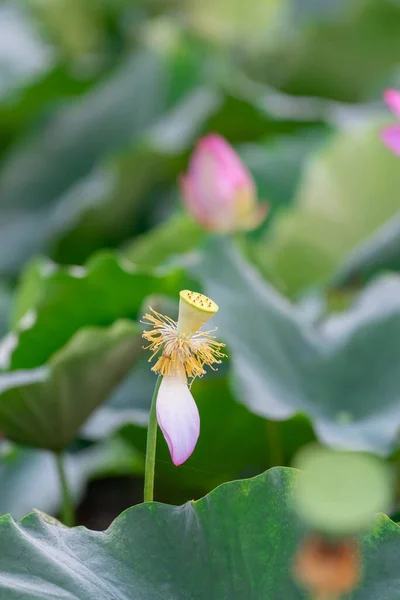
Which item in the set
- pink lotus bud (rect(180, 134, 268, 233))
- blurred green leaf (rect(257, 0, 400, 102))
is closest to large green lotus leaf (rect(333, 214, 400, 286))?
pink lotus bud (rect(180, 134, 268, 233))

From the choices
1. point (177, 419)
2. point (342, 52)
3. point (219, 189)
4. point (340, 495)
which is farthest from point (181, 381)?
point (342, 52)

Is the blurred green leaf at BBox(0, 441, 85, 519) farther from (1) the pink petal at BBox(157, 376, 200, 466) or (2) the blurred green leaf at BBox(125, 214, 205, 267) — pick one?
(1) the pink petal at BBox(157, 376, 200, 466)

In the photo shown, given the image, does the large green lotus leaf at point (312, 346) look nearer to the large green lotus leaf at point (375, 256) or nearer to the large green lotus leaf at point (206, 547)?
the large green lotus leaf at point (375, 256)

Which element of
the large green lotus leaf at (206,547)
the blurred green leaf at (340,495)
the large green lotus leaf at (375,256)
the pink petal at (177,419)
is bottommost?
the blurred green leaf at (340,495)

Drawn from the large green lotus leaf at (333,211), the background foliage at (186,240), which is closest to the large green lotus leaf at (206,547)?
the background foliage at (186,240)

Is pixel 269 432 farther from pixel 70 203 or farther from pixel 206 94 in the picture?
pixel 206 94

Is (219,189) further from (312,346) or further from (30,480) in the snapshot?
(30,480)
